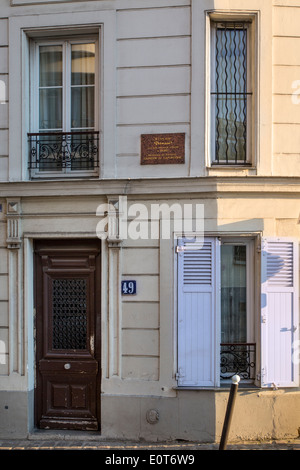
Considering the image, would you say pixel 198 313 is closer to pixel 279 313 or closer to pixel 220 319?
pixel 220 319

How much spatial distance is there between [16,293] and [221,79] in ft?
13.1

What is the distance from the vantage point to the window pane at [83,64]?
20.4 ft

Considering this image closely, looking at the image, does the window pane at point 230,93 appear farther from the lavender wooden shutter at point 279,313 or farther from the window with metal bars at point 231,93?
the lavender wooden shutter at point 279,313

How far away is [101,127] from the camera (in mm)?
6004

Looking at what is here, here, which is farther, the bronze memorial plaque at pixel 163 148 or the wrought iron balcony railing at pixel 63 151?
the wrought iron balcony railing at pixel 63 151

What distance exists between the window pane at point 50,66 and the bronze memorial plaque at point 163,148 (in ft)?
5.12

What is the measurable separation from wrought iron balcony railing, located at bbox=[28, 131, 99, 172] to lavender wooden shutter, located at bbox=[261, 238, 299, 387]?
261cm

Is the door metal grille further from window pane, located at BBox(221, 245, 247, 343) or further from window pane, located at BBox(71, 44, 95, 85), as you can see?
window pane, located at BBox(71, 44, 95, 85)

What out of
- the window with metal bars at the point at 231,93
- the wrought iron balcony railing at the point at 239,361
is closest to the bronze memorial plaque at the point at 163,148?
the window with metal bars at the point at 231,93

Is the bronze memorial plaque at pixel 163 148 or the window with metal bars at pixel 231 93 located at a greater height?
the window with metal bars at pixel 231 93

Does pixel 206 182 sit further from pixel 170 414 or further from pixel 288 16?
pixel 170 414

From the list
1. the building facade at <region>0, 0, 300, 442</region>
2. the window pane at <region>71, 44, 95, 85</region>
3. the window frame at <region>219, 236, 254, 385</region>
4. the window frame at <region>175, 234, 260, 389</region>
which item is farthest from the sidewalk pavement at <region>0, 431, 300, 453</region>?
the window pane at <region>71, 44, 95, 85</region>

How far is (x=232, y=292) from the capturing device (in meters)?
→ 6.06

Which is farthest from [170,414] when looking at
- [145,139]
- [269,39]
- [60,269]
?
[269,39]
